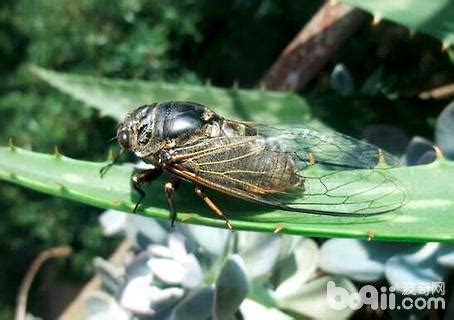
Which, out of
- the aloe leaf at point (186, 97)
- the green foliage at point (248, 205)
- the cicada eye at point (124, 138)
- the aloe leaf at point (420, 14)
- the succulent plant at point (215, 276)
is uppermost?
the aloe leaf at point (420, 14)

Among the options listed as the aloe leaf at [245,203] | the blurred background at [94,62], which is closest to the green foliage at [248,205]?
the aloe leaf at [245,203]

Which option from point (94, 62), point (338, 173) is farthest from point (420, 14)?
point (94, 62)

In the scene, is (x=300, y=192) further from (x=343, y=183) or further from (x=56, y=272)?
(x=56, y=272)

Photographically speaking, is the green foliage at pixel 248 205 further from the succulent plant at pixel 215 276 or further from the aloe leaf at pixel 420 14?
the aloe leaf at pixel 420 14

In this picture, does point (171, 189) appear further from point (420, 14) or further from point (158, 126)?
point (420, 14)

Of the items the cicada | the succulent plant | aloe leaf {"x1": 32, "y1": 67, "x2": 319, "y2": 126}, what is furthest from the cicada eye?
aloe leaf {"x1": 32, "y1": 67, "x2": 319, "y2": 126}

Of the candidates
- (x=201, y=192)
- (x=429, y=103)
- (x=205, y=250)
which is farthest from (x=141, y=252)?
(x=429, y=103)

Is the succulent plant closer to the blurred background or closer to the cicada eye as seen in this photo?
the cicada eye
